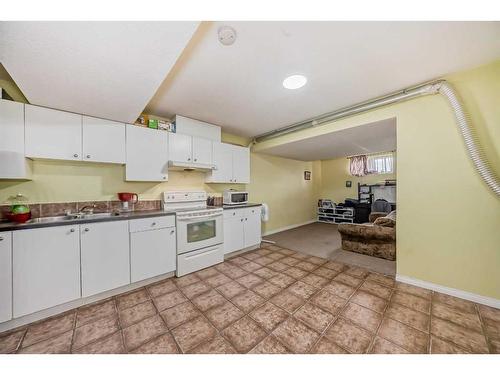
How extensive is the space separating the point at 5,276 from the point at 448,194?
4.30 meters

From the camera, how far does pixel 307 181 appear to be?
6.06 metres

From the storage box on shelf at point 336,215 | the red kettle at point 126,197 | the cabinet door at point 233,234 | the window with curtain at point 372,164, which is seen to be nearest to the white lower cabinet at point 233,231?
the cabinet door at point 233,234

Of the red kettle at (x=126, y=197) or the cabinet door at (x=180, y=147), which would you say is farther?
the cabinet door at (x=180, y=147)

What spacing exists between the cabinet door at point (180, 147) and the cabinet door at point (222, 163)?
0.48m

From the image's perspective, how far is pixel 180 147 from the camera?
2807 mm

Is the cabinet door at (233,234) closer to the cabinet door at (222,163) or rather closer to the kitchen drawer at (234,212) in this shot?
the kitchen drawer at (234,212)

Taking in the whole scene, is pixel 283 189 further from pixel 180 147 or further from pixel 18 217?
A: pixel 18 217

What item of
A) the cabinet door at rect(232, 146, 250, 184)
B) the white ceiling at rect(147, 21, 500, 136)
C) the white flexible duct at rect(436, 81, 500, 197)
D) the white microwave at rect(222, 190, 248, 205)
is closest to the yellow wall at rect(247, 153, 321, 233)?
the cabinet door at rect(232, 146, 250, 184)

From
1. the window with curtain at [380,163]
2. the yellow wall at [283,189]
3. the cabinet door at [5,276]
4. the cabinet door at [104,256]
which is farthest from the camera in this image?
the window with curtain at [380,163]

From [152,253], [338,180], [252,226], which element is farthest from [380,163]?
[152,253]

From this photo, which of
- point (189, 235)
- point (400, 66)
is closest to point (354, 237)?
point (400, 66)

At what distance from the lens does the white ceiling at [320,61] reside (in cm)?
136

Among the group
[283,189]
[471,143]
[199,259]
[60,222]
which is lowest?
[199,259]
